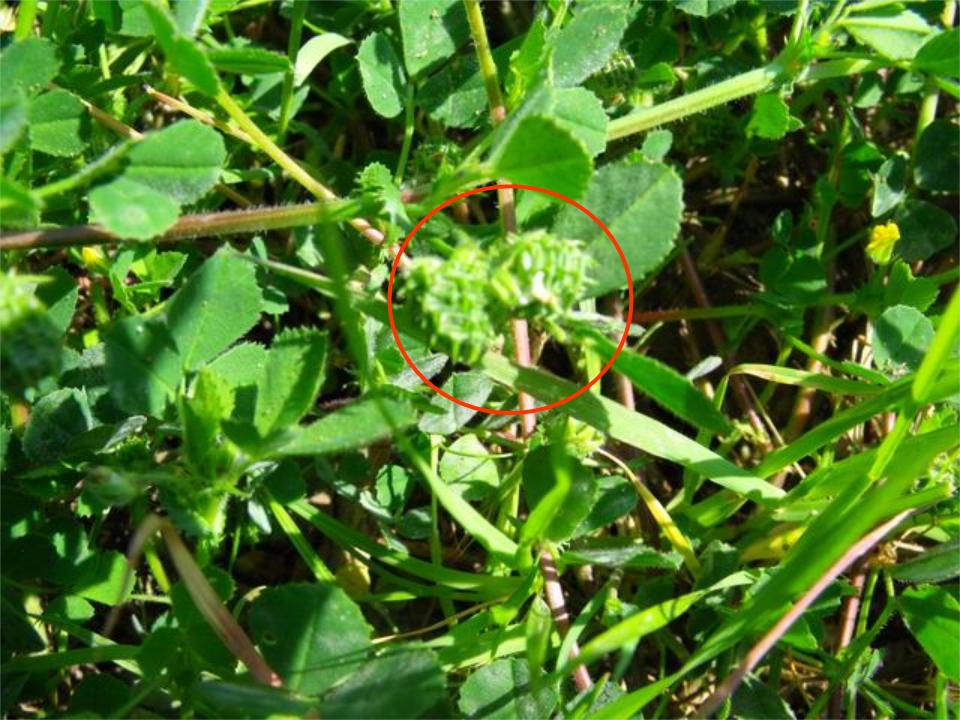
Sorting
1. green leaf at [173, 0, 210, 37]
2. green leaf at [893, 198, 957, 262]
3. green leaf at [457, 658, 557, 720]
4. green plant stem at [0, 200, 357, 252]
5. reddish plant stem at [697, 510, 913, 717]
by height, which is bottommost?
green leaf at [457, 658, 557, 720]

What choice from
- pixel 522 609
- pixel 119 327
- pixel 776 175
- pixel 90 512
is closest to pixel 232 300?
pixel 119 327

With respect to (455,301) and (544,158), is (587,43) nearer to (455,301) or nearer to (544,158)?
(544,158)

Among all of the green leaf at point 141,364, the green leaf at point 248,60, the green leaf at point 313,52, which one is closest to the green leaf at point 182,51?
the green leaf at point 248,60

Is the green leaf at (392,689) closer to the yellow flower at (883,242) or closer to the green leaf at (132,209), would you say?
the green leaf at (132,209)

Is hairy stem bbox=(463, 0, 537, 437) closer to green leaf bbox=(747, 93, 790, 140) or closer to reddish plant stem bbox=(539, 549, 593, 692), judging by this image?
reddish plant stem bbox=(539, 549, 593, 692)

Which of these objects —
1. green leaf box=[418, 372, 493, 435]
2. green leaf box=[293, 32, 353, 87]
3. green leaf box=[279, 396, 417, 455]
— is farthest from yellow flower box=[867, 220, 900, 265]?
green leaf box=[279, 396, 417, 455]

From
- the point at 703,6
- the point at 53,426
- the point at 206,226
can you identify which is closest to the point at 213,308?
the point at 206,226
